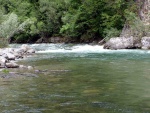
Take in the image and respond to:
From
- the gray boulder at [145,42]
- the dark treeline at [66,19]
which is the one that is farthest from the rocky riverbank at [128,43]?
the dark treeline at [66,19]

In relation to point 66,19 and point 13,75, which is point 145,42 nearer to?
point 13,75

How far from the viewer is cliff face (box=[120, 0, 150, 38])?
37562mm

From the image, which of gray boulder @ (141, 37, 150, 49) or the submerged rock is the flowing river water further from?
gray boulder @ (141, 37, 150, 49)

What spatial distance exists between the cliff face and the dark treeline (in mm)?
1299

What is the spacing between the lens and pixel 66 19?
5609cm

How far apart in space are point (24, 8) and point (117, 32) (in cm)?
2869

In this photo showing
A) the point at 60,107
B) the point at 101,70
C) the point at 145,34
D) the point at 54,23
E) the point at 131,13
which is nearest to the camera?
the point at 60,107

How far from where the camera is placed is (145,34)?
1468 inches

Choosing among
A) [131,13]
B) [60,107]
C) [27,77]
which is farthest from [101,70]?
[131,13]

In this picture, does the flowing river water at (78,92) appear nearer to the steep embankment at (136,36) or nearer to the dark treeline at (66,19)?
the steep embankment at (136,36)

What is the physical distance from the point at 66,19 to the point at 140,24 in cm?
2028

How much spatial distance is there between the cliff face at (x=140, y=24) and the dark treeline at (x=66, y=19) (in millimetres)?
1299

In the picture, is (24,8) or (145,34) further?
(24,8)

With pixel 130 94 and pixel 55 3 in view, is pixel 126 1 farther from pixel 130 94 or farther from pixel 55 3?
pixel 130 94
